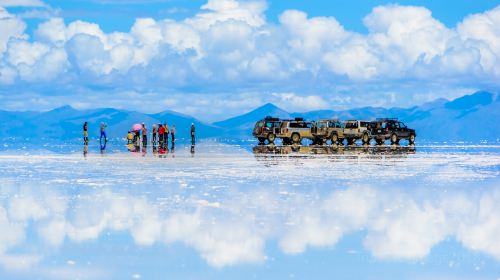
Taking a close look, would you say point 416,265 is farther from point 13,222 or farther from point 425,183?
point 425,183

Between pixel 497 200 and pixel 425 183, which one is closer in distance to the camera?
pixel 497 200

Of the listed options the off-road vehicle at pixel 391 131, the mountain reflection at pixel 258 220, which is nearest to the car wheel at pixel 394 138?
the off-road vehicle at pixel 391 131

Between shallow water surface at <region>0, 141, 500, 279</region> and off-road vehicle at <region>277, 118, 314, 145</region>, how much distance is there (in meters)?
34.4

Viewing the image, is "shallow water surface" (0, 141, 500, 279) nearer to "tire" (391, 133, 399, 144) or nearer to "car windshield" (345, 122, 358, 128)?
"car windshield" (345, 122, 358, 128)

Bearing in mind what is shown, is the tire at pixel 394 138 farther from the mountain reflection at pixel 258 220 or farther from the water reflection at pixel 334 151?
the mountain reflection at pixel 258 220

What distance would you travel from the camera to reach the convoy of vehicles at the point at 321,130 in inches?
2229

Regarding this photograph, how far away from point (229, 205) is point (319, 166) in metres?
13.3

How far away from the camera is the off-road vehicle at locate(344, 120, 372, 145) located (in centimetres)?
5738

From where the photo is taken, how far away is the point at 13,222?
43.4 ft

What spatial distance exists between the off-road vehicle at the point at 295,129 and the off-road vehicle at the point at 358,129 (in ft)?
8.94

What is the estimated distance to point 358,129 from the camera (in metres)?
57.3

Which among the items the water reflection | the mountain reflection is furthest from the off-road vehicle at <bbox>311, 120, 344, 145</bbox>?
the mountain reflection

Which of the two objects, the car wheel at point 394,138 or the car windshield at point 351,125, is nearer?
the car windshield at point 351,125

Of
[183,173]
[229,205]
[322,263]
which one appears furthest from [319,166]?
[322,263]
